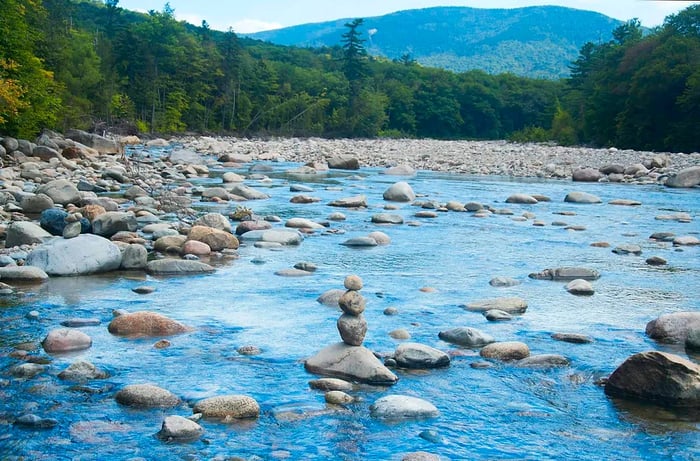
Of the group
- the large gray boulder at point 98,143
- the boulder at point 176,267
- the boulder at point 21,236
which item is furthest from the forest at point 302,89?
the boulder at point 176,267

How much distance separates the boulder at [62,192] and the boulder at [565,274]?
367 inches

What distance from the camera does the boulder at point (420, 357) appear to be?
6.10 metres

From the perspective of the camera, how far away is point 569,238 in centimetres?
1359

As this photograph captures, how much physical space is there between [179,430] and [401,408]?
1457 mm

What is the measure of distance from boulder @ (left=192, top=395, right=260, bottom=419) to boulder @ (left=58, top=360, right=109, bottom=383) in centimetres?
103

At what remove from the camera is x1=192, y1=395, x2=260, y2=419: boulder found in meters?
5.02

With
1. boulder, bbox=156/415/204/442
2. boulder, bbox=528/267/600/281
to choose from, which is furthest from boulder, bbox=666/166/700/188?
boulder, bbox=156/415/204/442

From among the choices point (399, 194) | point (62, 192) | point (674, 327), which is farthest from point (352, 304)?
point (399, 194)

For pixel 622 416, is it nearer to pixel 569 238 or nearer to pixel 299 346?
pixel 299 346

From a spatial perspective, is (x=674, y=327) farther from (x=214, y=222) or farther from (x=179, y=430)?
(x=214, y=222)

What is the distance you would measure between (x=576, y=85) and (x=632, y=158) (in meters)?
42.2

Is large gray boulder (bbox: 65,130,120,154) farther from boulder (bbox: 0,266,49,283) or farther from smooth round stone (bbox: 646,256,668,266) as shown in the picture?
smooth round stone (bbox: 646,256,668,266)

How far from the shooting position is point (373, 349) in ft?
21.3

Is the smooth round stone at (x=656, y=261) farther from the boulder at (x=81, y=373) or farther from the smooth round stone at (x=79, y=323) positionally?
the boulder at (x=81, y=373)
